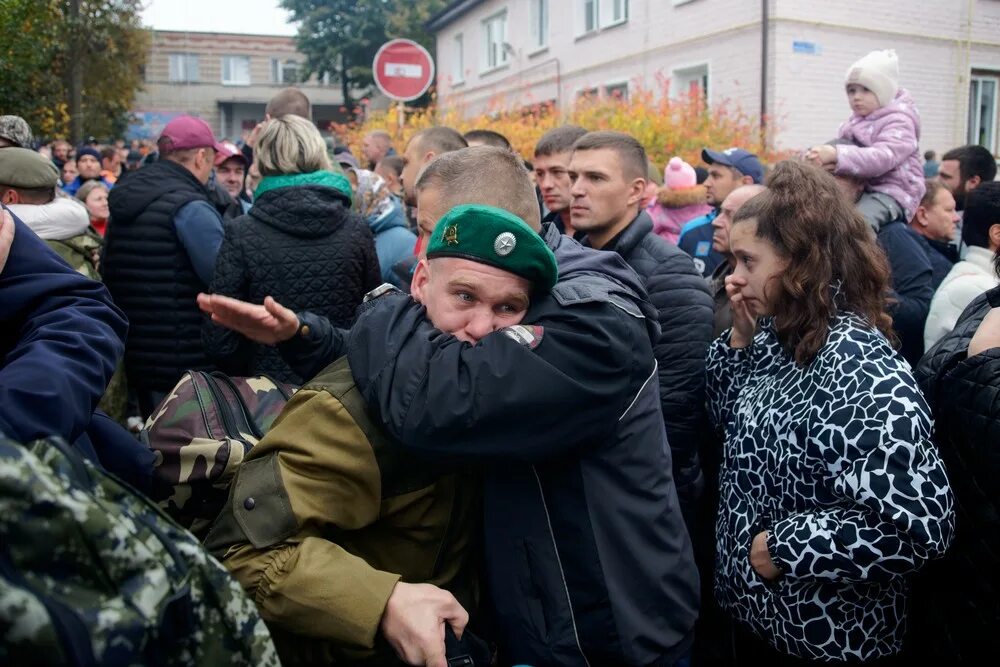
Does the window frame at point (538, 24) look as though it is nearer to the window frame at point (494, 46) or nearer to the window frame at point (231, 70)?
the window frame at point (494, 46)

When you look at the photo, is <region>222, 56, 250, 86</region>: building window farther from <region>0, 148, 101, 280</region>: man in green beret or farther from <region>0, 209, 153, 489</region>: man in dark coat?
<region>0, 209, 153, 489</region>: man in dark coat

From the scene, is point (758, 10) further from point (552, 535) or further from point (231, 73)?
point (231, 73)

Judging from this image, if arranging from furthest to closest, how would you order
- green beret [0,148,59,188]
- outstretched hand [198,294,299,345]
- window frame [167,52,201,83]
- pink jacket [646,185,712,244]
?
window frame [167,52,201,83]
pink jacket [646,185,712,244]
green beret [0,148,59,188]
outstretched hand [198,294,299,345]

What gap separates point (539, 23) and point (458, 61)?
6.26 m

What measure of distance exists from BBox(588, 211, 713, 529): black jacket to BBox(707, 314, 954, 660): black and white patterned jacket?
2.06 ft

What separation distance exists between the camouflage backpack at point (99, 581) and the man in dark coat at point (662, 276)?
2247mm

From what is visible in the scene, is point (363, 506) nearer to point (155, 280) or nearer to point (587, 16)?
point (155, 280)

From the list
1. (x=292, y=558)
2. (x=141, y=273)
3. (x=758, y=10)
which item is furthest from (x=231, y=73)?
(x=292, y=558)

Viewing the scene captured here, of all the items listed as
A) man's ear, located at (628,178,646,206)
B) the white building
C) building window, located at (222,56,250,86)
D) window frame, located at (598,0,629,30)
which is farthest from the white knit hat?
building window, located at (222,56,250,86)

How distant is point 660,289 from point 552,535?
1.87 metres

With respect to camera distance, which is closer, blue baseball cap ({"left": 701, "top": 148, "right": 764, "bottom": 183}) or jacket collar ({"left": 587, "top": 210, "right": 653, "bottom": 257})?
jacket collar ({"left": 587, "top": 210, "right": 653, "bottom": 257})

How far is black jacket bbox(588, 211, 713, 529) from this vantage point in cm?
329

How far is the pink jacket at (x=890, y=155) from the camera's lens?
496 cm

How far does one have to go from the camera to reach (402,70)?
32.4 feet
